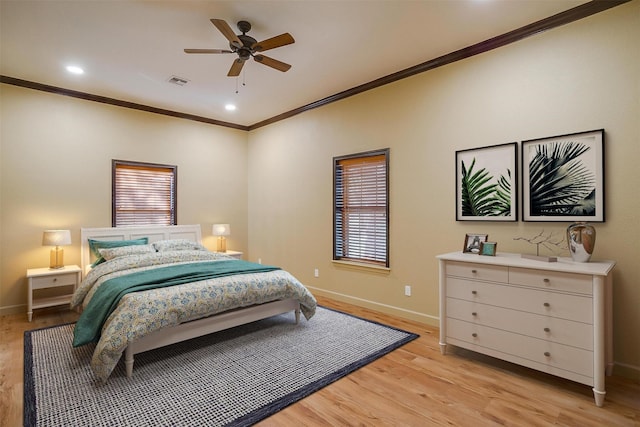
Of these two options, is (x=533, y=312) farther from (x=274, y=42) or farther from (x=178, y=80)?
(x=178, y=80)

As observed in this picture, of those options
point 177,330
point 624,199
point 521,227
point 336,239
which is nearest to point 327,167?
point 336,239

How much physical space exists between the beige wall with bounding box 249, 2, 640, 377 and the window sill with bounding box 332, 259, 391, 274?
0.19 feet

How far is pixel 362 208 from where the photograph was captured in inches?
175

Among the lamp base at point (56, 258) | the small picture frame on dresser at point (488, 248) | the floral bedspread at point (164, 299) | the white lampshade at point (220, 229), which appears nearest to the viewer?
the floral bedspread at point (164, 299)

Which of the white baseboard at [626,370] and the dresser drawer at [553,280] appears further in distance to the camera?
the white baseboard at [626,370]

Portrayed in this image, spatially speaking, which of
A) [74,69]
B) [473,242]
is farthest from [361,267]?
[74,69]

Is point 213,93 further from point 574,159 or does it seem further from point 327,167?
point 574,159

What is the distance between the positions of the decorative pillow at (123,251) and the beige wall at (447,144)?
2063 millimetres

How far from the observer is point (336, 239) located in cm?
471

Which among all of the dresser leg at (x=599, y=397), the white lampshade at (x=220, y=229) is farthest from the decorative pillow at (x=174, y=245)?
the dresser leg at (x=599, y=397)

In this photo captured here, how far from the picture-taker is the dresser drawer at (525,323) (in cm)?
227

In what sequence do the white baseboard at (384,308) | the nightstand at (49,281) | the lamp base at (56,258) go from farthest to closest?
1. the lamp base at (56,258)
2. the nightstand at (49,281)
3. the white baseboard at (384,308)

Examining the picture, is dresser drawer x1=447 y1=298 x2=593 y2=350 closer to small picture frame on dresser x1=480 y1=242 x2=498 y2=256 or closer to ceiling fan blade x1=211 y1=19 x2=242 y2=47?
small picture frame on dresser x1=480 y1=242 x2=498 y2=256

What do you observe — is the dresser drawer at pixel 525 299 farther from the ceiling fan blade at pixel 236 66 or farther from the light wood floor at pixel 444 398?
the ceiling fan blade at pixel 236 66
